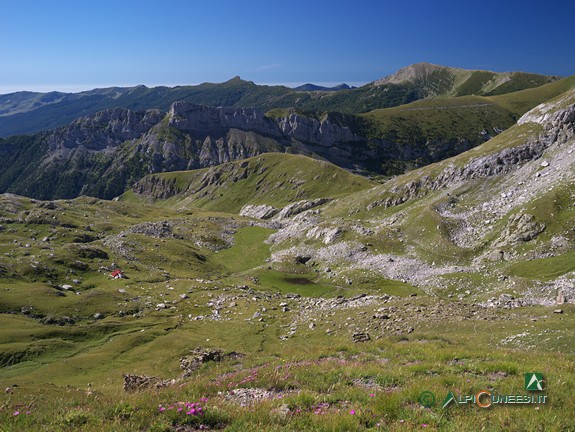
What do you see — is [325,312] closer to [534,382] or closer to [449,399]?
[534,382]

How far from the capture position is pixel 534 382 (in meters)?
10.8

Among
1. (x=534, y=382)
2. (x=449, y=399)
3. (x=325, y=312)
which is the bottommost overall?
(x=325, y=312)

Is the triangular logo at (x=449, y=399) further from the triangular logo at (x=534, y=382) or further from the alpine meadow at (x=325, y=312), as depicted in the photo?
the triangular logo at (x=534, y=382)

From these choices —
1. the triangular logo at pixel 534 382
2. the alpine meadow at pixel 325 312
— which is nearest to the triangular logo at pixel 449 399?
the alpine meadow at pixel 325 312

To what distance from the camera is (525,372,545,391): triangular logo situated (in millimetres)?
10683

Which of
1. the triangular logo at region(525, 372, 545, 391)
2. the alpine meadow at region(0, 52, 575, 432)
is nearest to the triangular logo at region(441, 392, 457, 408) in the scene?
the alpine meadow at region(0, 52, 575, 432)

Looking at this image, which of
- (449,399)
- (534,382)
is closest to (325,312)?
(534,382)

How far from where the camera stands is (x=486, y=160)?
107 metres

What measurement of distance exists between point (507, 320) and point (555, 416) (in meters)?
32.9

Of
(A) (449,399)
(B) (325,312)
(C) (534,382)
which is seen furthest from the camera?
(B) (325,312)

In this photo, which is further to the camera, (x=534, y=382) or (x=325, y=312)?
(x=325, y=312)

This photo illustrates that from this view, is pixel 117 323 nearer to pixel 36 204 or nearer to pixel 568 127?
pixel 568 127

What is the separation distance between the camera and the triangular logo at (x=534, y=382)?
10.7 m

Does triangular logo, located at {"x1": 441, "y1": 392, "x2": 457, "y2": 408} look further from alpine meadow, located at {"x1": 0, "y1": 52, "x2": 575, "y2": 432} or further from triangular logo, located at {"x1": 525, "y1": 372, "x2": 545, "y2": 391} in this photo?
triangular logo, located at {"x1": 525, "y1": 372, "x2": 545, "y2": 391}
